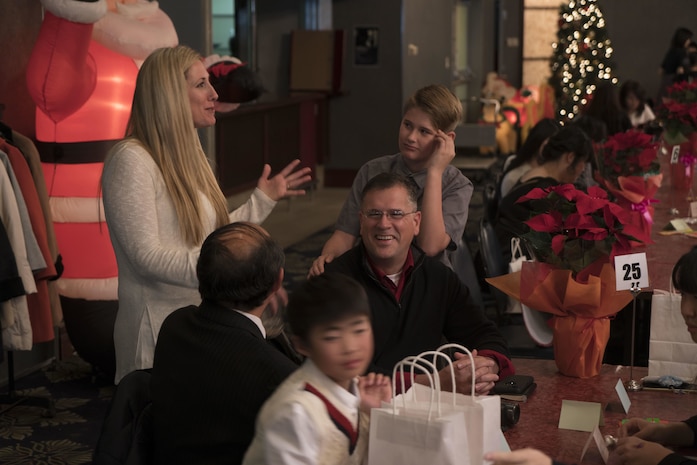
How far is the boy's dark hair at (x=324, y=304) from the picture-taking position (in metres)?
1.74

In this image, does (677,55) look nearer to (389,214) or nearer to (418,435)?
(389,214)

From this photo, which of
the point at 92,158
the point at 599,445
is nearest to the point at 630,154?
the point at 92,158

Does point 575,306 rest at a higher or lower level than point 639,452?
higher

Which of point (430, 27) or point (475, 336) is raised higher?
point (430, 27)

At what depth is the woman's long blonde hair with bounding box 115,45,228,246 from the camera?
3.11 m

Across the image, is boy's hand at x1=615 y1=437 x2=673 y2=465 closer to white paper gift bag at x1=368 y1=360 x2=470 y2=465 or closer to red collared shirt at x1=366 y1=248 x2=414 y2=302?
white paper gift bag at x1=368 y1=360 x2=470 y2=465

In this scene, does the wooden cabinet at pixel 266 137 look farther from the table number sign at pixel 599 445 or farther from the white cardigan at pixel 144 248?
the table number sign at pixel 599 445

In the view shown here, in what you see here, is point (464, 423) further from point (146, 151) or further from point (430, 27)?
point (430, 27)

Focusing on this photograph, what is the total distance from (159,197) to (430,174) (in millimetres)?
848

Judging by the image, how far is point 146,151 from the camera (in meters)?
3.12

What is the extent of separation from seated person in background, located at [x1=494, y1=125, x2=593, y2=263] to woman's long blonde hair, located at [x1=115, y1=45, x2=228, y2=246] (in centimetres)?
236

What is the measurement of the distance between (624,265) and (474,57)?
16.3 m

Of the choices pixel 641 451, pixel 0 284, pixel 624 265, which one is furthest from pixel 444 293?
pixel 0 284

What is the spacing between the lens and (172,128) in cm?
312
